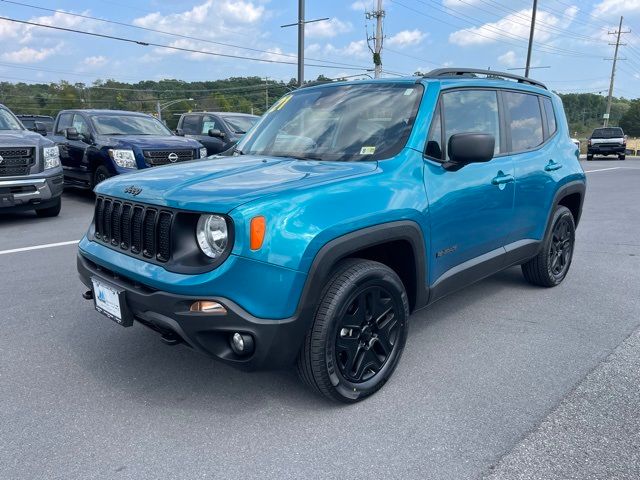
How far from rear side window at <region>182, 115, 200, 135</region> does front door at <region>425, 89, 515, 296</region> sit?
9993mm

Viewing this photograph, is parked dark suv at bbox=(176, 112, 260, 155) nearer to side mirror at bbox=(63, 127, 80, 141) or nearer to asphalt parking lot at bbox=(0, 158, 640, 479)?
side mirror at bbox=(63, 127, 80, 141)

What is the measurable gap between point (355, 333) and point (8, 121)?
828 centimetres

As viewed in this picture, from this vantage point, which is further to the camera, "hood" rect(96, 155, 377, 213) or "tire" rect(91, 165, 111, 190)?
"tire" rect(91, 165, 111, 190)

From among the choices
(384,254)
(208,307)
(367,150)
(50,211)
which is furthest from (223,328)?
(50,211)

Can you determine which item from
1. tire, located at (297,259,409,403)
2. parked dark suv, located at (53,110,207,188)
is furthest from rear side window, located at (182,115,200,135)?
tire, located at (297,259,409,403)

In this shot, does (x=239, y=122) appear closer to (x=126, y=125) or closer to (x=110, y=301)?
(x=126, y=125)

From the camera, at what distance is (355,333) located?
9.29 ft

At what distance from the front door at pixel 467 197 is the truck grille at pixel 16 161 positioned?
21.6 ft

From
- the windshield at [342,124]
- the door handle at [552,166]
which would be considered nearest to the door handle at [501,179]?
the door handle at [552,166]

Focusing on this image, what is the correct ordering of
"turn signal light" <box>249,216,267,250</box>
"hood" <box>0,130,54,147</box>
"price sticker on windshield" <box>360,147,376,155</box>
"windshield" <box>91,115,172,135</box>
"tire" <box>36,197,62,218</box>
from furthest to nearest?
"windshield" <box>91,115,172,135</box>
"tire" <box>36,197,62,218</box>
"hood" <box>0,130,54,147</box>
"price sticker on windshield" <box>360,147,376,155</box>
"turn signal light" <box>249,216,267,250</box>

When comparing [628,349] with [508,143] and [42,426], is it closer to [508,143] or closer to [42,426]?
[508,143]

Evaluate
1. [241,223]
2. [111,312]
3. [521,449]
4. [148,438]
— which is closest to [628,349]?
[521,449]

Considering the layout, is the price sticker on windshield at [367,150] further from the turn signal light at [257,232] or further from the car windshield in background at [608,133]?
the car windshield in background at [608,133]

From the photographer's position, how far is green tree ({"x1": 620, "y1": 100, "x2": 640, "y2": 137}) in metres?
92.7
